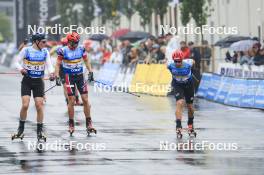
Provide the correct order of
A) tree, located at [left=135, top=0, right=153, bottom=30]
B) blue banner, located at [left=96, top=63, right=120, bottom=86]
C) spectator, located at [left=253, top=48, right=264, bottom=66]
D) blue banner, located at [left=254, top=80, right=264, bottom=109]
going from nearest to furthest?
1. blue banner, located at [left=254, top=80, right=264, bottom=109]
2. spectator, located at [left=253, top=48, right=264, bottom=66]
3. blue banner, located at [left=96, top=63, right=120, bottom=86]
4. tree, located at [left=135, top=0, right=153, bottom=30]

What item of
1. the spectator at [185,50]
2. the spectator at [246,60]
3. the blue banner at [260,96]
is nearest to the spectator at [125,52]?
the spectator at [185,50]

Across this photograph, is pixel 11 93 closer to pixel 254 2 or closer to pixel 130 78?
pixel 130 78

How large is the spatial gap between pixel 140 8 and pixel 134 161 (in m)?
37.0

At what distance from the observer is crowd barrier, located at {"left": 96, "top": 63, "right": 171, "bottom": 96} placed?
33750 millimetres

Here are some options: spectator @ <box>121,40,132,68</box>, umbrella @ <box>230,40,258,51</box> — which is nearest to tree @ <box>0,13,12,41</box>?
spectator @ <box>121,40,132,68</box>

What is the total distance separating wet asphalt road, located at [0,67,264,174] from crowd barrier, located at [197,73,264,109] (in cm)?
46

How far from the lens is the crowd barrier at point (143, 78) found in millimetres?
33750

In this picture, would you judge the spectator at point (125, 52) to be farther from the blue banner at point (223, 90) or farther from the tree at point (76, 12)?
the tree at point (76, 12)

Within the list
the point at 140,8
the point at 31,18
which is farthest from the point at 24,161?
the point at 31,18

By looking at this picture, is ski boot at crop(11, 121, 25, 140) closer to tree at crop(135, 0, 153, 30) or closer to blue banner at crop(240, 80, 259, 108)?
blue banner at crop(240, 80, 259, 108)

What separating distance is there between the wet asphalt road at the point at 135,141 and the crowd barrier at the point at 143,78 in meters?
4.15

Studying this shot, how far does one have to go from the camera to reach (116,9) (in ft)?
199

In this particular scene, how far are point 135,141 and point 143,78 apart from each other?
58.0 ft

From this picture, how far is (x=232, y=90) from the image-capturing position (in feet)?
93.4
